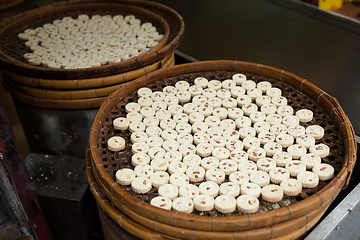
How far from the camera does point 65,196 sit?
2449 mm

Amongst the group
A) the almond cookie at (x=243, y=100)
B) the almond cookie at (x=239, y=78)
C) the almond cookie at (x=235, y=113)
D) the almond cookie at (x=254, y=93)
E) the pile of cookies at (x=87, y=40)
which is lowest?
the almond cookie at (x=235, y=113)

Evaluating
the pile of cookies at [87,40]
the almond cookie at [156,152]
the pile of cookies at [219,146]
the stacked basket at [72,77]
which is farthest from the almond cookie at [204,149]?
the pile of cookies at [87,40]

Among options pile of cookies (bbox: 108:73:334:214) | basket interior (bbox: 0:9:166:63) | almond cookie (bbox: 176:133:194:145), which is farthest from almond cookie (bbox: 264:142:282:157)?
basket interior (bbox: 0:9:166:63)

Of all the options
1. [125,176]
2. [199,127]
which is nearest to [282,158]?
[199,127]

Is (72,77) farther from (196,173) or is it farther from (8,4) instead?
(8,4)

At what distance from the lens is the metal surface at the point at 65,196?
2.46 m

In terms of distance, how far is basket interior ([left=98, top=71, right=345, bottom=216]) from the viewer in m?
1.70

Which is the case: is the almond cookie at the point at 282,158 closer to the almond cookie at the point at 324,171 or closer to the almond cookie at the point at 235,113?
the almond cookie at the point at 324,171

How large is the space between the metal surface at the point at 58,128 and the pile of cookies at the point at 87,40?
0.37 meters

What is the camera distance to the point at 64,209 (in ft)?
8.14

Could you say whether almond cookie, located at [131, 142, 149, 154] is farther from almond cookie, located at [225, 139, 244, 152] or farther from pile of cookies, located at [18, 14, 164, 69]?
pile of cookies, located at [18, 14, 164, 69]

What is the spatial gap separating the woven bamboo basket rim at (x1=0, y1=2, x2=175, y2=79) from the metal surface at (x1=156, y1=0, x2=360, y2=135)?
3.71 ft

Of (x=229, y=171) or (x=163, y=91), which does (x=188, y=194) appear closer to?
(x=229, y=171)

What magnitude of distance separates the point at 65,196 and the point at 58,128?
594 millimetres
